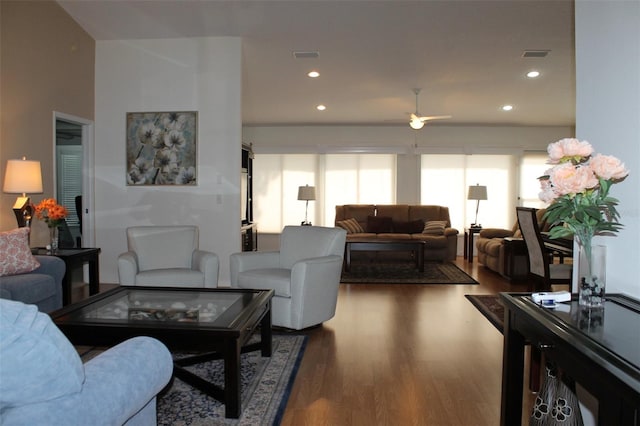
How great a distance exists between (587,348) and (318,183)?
8054 mm

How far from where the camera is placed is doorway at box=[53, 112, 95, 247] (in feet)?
18.4

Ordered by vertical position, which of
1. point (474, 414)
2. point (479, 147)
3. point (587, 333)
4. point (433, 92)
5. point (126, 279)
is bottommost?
point (474, 414)

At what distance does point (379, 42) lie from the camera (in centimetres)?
522

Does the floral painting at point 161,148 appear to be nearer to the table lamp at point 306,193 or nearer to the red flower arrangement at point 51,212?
the red flower arrangement at point 51,212

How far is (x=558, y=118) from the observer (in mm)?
8305

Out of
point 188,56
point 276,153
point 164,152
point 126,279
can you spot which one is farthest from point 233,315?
point 276,153

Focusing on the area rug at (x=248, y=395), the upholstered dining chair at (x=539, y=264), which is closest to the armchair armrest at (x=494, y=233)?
the upholstered dining chair at (x=539, y=264)

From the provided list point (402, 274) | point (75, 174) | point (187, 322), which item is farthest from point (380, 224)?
point (187, 322)

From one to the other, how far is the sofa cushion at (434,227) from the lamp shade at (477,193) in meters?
0.69

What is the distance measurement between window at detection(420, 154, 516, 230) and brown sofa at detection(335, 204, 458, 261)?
543 millimetres

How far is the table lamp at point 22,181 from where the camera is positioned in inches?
160

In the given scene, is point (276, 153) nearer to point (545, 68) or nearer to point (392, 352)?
point (545, 68)

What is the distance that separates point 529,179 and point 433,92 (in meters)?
3.26

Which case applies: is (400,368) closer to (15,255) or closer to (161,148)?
(15,255)
